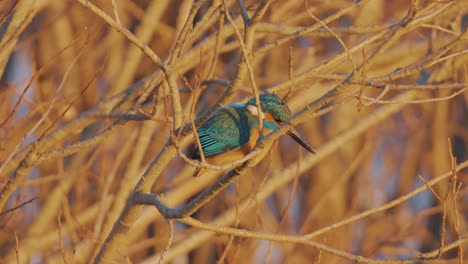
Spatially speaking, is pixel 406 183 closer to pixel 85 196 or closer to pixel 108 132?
pixel 85 196

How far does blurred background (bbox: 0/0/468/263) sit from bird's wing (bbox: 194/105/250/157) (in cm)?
22

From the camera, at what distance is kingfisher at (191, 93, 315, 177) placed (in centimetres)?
409

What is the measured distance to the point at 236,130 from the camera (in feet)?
13.5

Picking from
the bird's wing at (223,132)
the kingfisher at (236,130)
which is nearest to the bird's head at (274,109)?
the kingfisher at (236,130)

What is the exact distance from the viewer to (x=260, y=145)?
10.9 ft

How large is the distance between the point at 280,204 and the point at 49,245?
387cm

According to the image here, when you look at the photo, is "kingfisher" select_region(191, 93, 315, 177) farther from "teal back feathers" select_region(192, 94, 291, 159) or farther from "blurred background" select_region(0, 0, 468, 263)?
"blurred background" select_region(0, 0, 468, 263)

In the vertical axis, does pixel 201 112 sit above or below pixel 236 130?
above

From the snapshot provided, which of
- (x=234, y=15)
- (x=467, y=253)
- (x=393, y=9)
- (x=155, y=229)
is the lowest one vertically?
(x=467, y=253)

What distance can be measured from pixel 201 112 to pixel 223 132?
2196mm

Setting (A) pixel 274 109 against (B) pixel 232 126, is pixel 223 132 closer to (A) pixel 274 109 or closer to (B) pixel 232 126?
(B) pixel 232 126

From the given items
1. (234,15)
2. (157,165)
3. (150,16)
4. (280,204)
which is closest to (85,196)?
(150,16)

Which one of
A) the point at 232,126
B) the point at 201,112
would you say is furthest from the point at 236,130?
the point at 201,112

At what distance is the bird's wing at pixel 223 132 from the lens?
4.10m
